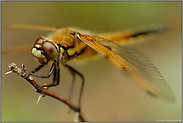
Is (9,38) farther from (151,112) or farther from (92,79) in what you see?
(151,112)

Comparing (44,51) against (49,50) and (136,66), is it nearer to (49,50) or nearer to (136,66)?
(49,50)

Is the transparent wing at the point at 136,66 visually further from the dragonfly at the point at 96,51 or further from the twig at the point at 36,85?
the twig at the point at 36,85

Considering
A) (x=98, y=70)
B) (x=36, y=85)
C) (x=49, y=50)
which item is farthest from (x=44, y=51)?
(x=98, y=70)

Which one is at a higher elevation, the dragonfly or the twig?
the dragonfly

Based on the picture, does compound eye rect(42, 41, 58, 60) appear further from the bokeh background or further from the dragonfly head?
the bokeh background

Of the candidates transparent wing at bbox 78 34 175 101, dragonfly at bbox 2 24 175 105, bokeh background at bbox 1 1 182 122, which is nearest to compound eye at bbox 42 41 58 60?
dragonfly at bbox 2 24 175 105
